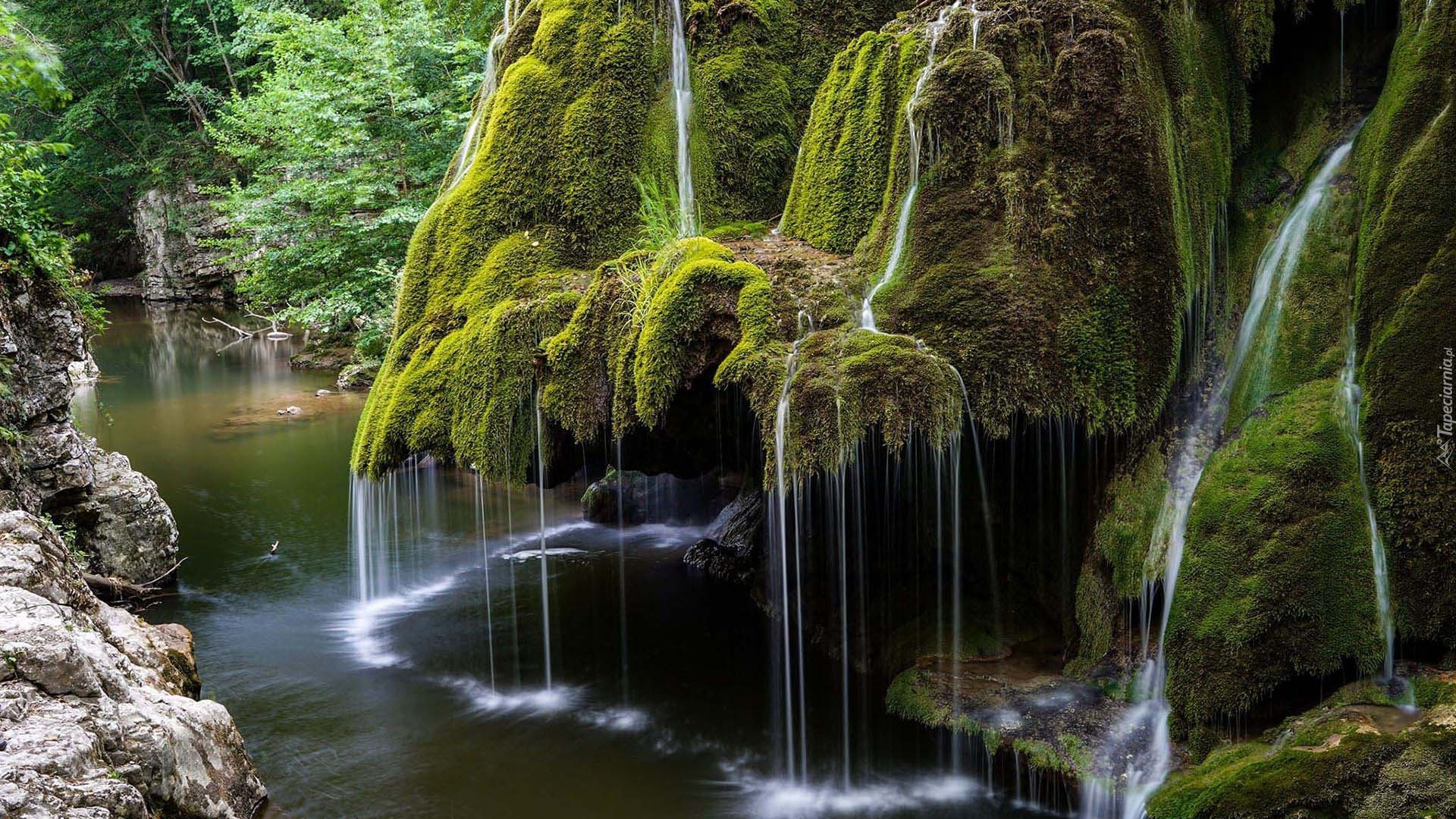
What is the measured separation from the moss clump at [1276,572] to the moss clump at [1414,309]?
21 centimetres

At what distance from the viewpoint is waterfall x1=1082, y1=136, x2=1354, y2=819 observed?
258 inches

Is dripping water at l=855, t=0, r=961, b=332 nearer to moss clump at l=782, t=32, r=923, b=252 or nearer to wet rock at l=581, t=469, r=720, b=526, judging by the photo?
moss clump at l=782, t=32, r=923, b=252

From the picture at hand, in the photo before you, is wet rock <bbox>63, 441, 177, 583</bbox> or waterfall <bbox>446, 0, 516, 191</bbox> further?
waterfall <bbox>446, 0, 516, 191</bbox>

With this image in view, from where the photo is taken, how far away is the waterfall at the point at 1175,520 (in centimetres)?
654

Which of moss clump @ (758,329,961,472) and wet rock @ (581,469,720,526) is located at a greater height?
moss clump @ (758,329,961,472)

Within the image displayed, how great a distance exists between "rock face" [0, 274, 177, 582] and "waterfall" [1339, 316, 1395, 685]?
954 cm

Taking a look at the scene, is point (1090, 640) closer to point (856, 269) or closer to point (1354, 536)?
point (1354, 536)

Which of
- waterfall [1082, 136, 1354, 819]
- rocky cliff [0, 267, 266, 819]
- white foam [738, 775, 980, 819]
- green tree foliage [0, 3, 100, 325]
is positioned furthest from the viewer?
green tree foliage [0, 3, 100, 325]

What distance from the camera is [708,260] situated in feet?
26.2

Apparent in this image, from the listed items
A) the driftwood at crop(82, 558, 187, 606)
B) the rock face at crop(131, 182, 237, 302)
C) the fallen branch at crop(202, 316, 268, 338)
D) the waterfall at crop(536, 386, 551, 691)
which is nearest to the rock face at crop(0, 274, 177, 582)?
the driftwood at crop(82, 558, 187, 606)

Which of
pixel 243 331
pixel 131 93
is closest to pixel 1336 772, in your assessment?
pixel 243 331

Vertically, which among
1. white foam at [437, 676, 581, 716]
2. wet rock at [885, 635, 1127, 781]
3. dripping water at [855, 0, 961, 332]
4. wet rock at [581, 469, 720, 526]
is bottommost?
white foam at [437, 676, 581, 716]

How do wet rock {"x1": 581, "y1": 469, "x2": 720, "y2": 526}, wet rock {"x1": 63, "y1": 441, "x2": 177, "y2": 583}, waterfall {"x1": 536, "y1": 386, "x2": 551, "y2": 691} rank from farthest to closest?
wet rock {"x1": 581, "y1": 469, "x2": 720, "y2": 526} < wet rock {"x1": 63, "y1": 441, "x2": 177, "y2": 583} < waterfall {"x1": 536, "y1": 386, "x2": 551, "y2": 691}

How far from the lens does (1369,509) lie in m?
6.56
